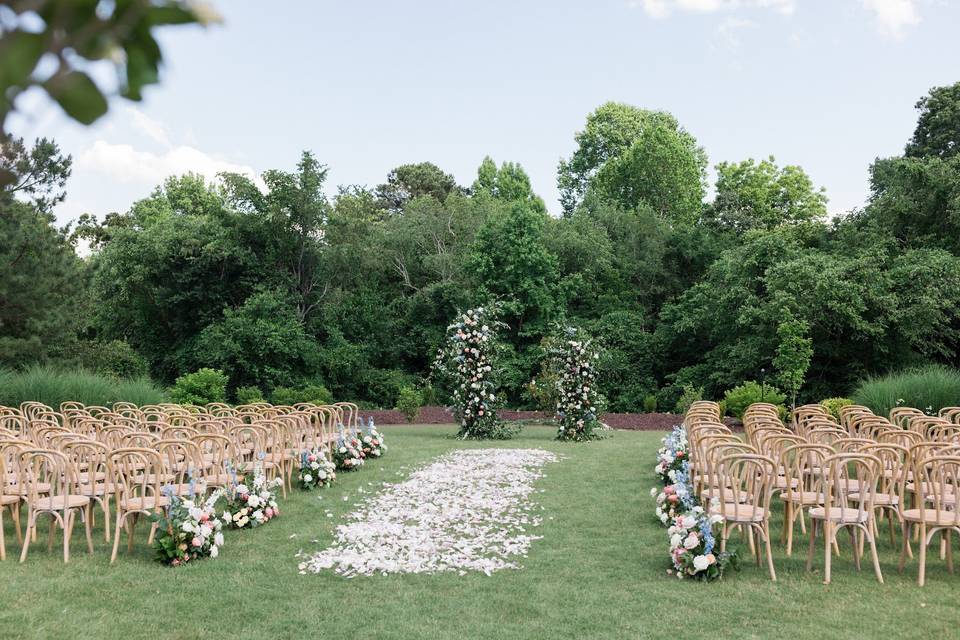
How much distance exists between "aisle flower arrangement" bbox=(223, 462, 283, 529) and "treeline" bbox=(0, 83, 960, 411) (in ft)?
40.7

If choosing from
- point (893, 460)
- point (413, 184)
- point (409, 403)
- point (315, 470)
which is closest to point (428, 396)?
point (409, 403)

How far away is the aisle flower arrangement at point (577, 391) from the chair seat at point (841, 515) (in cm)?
906

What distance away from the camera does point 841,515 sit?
6.03m

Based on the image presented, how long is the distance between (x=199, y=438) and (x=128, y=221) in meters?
34.8

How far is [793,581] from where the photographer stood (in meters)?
5.71

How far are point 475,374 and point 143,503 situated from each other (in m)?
8.83

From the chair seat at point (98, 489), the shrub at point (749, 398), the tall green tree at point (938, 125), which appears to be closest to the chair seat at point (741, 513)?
the chair seat at point (98, 489)

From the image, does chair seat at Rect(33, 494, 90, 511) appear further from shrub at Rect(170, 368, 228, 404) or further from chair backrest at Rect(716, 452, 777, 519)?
shrub at Rect(170, 368, 228, 404)

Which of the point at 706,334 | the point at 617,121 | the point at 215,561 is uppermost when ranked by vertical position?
the point at 617,121

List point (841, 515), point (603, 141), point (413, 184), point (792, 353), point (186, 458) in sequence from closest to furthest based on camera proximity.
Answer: point (841, 515) < point (186, 458) < point (792, 353) < point (603, 141) < point (413, 184)

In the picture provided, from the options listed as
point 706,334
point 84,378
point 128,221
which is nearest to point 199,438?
point 84,378

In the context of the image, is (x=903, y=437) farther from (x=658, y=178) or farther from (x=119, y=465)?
(x=658, y=178)

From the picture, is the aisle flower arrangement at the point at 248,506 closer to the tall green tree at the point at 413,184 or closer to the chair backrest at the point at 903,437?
the chair backrest at the point at 903,437

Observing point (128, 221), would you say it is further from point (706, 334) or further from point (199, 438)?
point (199, 438)
